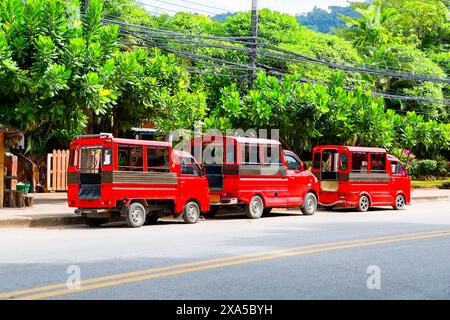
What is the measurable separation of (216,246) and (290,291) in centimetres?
424

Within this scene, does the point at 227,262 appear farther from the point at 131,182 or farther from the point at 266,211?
the point at 266,211

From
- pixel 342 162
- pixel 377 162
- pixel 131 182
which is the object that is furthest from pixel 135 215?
pixel 377 162

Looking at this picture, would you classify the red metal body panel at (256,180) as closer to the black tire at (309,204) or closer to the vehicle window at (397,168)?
the black tire at (309,204)

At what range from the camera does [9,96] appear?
19641 mm

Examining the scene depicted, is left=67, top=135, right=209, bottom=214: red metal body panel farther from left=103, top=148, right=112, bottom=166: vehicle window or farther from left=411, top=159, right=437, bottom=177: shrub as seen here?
left=411, top=159, right=437, bottom=177: shrub

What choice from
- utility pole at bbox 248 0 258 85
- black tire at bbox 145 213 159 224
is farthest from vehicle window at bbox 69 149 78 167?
utility pole at bbox 248 0 258 85

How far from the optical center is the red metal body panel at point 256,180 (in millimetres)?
18812

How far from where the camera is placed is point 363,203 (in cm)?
2306

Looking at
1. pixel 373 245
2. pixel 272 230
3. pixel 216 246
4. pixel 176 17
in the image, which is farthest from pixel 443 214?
pixel 176 17

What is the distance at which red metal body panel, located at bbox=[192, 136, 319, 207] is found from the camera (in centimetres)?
1881

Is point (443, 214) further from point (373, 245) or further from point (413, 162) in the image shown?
point (413, 162)

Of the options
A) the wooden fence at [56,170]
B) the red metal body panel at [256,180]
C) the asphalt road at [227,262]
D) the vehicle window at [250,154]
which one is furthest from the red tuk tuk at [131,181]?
the wooden fence at [56,170]

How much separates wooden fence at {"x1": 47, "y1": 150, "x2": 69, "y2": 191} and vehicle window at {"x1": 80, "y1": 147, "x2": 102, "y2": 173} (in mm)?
12226

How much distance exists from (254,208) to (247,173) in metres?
1.06
